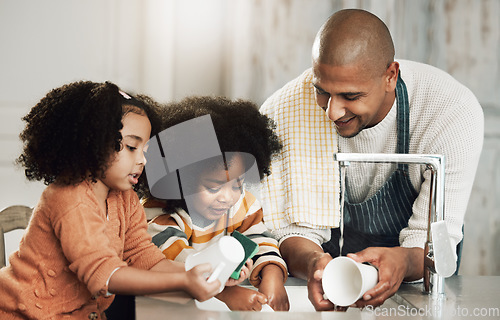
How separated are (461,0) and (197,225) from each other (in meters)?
1.93

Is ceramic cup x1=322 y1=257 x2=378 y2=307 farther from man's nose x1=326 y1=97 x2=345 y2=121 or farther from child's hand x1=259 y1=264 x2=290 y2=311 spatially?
man's nose x1=326 y1=97 x2=345 y2=121

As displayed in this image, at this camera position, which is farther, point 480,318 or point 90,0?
point 90,0

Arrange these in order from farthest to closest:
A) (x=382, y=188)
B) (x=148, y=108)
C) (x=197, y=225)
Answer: (x=382, y=188) → (x=197, y=225) → (x=148, y=108)

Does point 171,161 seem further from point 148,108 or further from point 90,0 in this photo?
point 90,0

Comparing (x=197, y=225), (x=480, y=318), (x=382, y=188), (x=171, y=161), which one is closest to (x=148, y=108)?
(x=171, y=161)

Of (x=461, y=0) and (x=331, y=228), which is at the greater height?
(x=461, y=0)

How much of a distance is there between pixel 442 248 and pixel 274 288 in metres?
0.36

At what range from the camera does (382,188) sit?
62.4 inches

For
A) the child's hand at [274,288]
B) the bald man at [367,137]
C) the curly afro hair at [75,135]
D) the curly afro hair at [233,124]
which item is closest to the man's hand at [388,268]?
the bald man at [367,137]

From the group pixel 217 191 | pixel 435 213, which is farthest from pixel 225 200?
pixel 435 213

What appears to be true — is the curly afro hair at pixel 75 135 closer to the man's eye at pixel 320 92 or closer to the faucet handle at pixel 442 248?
the man's eye at pixel 320 92

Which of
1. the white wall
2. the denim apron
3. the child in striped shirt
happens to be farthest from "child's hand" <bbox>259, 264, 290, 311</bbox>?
the white wall

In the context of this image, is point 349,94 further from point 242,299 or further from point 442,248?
point 242,299

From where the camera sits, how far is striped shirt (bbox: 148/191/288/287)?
1.33 meters
